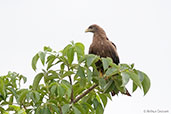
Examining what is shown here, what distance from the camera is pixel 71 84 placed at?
2877 mm

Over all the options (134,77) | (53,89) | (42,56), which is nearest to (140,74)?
(134,77)

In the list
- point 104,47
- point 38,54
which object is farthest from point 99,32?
point 38,54

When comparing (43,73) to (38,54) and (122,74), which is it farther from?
(122,74)

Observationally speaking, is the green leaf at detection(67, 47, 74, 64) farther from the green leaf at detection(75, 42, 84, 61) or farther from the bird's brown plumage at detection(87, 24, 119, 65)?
the bird's brown plumage at detection(87, 24, 119, 65)

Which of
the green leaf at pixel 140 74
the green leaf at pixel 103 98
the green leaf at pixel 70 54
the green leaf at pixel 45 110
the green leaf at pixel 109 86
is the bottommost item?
the green leaf at pixel 103 98

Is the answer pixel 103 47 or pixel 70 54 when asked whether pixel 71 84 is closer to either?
pixel 70 54

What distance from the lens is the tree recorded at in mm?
2697

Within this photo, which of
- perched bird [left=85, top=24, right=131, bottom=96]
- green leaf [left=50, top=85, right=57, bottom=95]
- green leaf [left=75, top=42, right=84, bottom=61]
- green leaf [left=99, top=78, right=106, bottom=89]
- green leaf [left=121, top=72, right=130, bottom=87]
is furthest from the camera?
perched bird [left=85, top=24, right=131, bottom=96]

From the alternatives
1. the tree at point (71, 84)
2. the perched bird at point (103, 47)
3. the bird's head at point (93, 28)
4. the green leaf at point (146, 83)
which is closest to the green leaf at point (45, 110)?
the tree at point (71, 84)

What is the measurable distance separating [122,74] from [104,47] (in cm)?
195

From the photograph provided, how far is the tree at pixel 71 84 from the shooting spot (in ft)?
8.85

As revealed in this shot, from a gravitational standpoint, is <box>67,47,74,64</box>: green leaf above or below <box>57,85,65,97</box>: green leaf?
above

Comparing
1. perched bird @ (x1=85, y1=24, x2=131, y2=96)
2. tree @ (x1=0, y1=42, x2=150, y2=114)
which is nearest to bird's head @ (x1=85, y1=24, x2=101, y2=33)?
perched bird @ (x1=85, y1=24, x2=131, y2=96)

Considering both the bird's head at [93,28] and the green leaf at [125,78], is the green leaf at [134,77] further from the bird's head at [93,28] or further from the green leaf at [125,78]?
the bird's head at [93,28]
